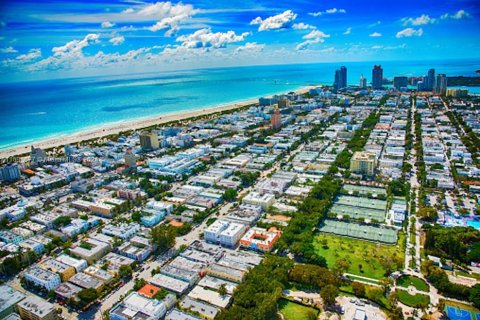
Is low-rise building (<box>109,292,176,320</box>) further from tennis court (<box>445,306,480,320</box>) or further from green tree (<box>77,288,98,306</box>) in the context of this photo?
tennis court (<box>445,306,480,320</box>)

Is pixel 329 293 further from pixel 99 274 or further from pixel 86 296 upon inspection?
pixel 99 274

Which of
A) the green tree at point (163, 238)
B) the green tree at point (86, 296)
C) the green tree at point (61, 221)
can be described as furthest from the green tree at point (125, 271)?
the green tree at point (61, 221)

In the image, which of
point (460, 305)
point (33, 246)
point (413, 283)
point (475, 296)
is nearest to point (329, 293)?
point (413, 283)

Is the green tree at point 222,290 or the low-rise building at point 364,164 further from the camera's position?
the low-rise building at point 364,164

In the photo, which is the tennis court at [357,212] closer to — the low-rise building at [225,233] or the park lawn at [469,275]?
the park lawn at [469,275]

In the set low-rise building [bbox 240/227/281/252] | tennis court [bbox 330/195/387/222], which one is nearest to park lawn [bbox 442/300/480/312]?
tennis court [bbox 330/195/387/222]

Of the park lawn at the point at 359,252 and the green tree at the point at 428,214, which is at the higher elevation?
the green tree at the point at 428,214
